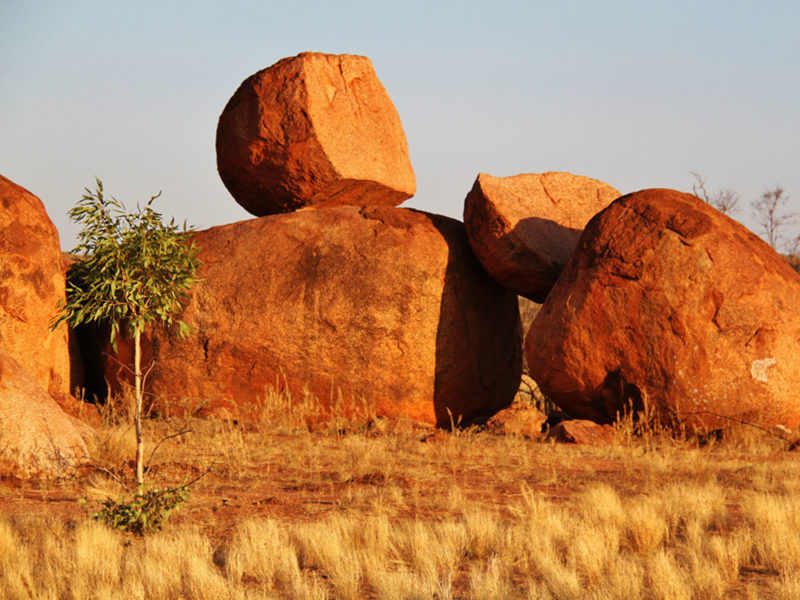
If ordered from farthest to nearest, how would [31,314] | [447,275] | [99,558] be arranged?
[447,275]
[31,314]
[99,558]

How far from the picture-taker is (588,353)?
9.10m

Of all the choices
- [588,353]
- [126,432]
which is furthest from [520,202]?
[126,432]

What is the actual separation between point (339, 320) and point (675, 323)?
355 centimetres

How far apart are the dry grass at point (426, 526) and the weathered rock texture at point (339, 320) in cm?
162

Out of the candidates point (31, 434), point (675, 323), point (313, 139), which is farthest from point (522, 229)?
point (31, 434)

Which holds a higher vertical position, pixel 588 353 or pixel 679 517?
pixel 588 353

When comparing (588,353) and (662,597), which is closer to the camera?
(662,597)

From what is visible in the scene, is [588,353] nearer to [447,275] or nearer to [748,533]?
[447,275]

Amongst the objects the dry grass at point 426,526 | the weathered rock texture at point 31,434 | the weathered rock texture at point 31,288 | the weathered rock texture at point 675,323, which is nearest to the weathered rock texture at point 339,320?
the weathered rock texture at point 31,288

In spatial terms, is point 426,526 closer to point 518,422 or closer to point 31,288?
point 518,422

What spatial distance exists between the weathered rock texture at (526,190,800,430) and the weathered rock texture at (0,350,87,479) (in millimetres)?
4683

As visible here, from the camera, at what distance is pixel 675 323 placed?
879 centimetres

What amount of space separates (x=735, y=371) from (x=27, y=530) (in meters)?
6.37

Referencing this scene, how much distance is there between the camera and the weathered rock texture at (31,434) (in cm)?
673
